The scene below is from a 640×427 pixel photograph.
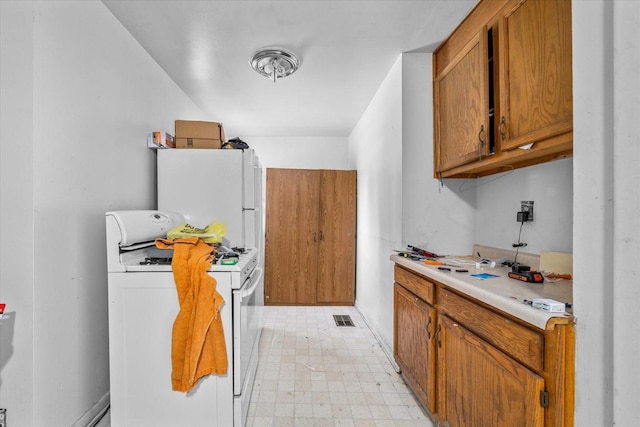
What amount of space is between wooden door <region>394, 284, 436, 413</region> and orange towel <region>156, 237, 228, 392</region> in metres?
1.09

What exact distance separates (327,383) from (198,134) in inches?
85.1

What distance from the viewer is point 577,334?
81 centimetres

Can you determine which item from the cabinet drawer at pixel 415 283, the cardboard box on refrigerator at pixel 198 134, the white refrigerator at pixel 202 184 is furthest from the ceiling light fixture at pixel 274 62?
the cabinet drawer at pixel 415 283

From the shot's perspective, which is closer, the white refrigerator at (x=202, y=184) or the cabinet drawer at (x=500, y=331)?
the cabinet drawer at (x=500, y=331)

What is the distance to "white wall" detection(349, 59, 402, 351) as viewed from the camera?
7.75 feet

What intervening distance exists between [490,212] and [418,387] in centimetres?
128

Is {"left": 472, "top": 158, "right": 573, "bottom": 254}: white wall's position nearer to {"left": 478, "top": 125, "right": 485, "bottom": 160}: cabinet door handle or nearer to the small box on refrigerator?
{"left": 478, "top": 125, "right": 485, "bottom": 160}: cabinet door handle

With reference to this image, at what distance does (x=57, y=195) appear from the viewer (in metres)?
1.37

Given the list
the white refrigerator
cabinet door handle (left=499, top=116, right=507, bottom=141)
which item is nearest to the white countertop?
cabinet door handle (left=499, top=116, right=507, bottom=141)

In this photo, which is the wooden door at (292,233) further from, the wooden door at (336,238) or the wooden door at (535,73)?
the wooden door at (535,73)

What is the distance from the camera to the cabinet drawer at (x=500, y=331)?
900 millimetres

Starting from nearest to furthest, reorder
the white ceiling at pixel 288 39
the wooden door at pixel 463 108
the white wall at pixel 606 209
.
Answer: the white wall at pixel 606 209 → the wooden door at pixel 463 108 → the white ceiling at pixel 288 39

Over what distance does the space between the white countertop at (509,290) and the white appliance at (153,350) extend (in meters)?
1.06

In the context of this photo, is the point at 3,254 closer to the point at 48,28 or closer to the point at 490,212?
the point at 48,28
